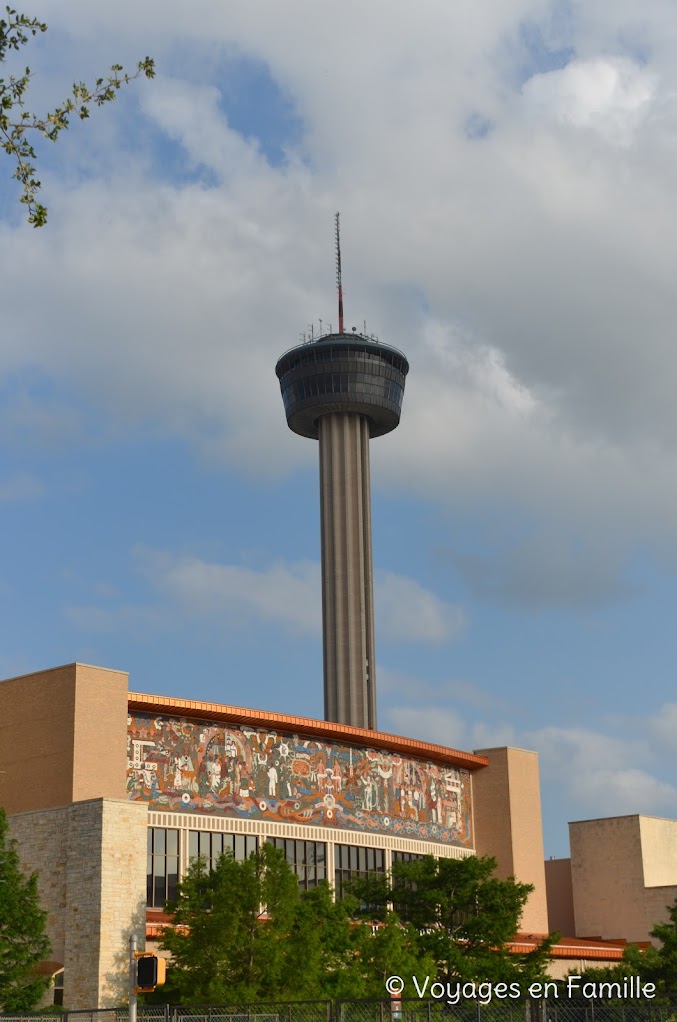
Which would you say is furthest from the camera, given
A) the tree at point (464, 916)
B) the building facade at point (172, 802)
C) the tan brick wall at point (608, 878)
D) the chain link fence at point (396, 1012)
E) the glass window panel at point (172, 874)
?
the tan brick wall at point (608, 878)

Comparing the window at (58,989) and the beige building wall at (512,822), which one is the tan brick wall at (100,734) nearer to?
the window at (58,989)

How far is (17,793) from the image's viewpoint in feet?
170

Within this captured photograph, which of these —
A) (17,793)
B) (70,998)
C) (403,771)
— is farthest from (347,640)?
(70,998)

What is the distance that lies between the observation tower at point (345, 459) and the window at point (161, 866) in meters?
45.2

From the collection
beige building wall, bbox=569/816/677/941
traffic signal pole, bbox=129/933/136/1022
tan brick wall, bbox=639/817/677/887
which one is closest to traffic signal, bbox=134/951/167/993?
traffic signal pole, bbox=129/933/136/1022

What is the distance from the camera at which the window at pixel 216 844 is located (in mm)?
54406

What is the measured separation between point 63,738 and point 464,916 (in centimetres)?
1634

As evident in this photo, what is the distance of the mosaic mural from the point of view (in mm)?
54531

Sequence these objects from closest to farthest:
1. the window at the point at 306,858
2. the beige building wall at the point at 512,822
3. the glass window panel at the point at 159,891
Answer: the glass window panel at the point at 159,891 < the window at the point at 306,858 < the beige building wall at the point at 512,822

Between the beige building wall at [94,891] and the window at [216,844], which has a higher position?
the window at [216,844]

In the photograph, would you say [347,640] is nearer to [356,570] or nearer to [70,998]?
[356,570]

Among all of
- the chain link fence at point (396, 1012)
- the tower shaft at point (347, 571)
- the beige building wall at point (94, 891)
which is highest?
the tower shaft at point (347, 571)

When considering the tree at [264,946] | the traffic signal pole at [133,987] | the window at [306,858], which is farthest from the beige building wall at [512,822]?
the traffic signal pole at [133,987]

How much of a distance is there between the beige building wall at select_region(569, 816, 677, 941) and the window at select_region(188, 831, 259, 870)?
32.0 meters
